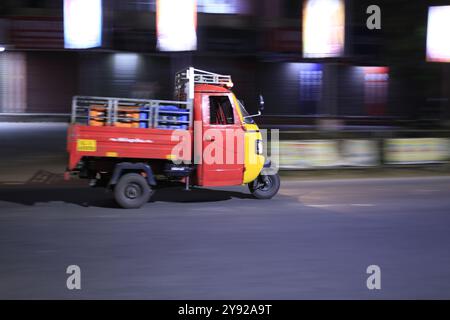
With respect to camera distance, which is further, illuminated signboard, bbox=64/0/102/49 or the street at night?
illuminated signboard, bbox=64/0/102/49

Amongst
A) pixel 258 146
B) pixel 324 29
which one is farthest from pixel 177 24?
pixel 258 146

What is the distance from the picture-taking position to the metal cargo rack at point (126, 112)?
9828 mm

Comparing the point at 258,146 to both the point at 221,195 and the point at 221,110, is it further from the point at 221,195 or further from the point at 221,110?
the point at 221,195

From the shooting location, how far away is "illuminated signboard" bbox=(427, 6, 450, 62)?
19.4 metres

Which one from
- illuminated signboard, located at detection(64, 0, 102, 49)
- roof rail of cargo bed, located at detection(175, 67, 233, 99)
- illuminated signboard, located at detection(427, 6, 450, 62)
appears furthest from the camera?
illuminated signboard, located at detection(64, 0, 102, 49)

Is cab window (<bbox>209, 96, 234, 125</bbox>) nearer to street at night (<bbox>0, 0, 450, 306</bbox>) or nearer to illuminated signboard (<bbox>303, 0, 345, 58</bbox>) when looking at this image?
street at night (<bbox>0, 0, 450, 306</bbox>)

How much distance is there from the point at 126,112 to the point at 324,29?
44.3ft

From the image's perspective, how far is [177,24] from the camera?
76.1 feet

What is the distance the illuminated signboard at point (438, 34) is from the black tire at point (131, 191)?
13360mm

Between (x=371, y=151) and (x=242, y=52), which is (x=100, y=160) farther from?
(x=242, y=52)

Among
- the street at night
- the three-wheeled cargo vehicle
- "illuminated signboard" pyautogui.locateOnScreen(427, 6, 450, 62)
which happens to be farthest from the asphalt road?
"illuminated signboard" pyautogui.locateOnScreen(427, 6, 450, 62)

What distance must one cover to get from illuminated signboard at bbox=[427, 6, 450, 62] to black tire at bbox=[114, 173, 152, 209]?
526 inches

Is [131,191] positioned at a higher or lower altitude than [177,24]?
lower

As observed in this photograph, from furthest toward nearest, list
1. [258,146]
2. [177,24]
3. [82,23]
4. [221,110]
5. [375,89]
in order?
[375,89]
[82,23]
[177,24]
[258,146]
[221,110]
